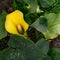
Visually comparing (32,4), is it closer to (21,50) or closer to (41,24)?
(41,24)

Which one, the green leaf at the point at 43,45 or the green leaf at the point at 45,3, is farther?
the green leaf at the point at 45,3

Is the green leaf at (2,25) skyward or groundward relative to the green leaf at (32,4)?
groundward

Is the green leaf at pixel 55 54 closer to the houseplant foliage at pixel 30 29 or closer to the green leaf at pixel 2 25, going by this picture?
the houseplant foliage at pixel 30 29

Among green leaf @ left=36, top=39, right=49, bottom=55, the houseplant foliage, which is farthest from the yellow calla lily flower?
green leaf @ left=36, top=39, right=49, bottom=55

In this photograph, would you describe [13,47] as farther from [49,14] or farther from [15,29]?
[49,14]

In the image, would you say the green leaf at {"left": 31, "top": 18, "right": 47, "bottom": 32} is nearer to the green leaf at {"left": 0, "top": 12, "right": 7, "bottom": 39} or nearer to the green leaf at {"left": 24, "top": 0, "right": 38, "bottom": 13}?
the green leaf at {"left": 24, "top": 0, "right": 38, "bottom": 13}

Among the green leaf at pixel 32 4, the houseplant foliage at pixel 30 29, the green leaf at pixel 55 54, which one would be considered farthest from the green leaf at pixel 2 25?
the green leaf at pixel 55 54

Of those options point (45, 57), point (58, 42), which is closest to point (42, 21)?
point (45, 57)

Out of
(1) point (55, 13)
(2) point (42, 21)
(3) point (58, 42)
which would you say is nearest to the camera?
(2) point (42, 21)

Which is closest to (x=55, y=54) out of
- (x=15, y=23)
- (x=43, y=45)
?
(x=43, y=45)
